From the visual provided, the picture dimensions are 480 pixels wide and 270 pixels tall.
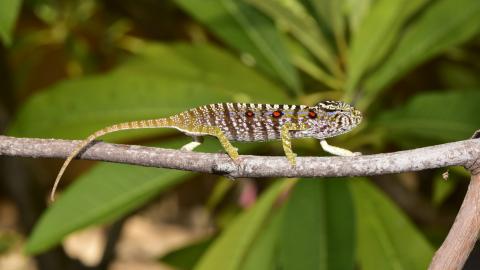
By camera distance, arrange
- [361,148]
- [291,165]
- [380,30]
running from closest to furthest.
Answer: [291,165]
[380,30]
[361,148]

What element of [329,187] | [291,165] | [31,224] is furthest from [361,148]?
[291,165]

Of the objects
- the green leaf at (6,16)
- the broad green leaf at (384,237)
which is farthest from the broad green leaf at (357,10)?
the green leaf at (6,16)

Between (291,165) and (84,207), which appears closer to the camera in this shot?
(291,165)

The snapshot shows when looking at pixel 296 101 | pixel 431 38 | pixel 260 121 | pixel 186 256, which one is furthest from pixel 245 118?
pixel 186 256

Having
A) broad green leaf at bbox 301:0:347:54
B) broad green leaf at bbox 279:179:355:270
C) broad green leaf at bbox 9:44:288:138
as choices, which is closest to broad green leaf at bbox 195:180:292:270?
broad green leaf at bbox 279:179:355:270

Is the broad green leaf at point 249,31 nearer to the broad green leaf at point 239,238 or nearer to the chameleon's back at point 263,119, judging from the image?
the broad green leaf at point 239,238

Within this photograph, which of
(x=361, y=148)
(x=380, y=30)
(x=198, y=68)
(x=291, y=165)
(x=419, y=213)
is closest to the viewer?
(x=291, y=165)

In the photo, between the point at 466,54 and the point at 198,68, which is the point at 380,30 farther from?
the point at 466,54
